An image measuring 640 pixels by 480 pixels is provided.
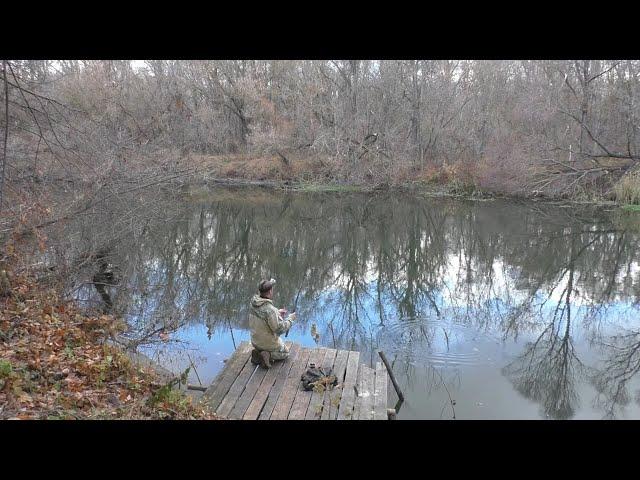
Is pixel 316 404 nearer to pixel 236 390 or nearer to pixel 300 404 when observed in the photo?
pixel 300 404

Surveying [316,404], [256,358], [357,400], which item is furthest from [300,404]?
[256,358]

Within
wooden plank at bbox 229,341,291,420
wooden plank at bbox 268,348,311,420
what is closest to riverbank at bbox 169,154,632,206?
wooden plank at bbox 268,348,311,420

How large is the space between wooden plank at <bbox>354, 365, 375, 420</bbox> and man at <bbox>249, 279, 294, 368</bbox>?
3.75 feet

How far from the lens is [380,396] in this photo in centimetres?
623

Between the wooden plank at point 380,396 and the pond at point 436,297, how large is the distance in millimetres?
788

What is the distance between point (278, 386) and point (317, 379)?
50cm

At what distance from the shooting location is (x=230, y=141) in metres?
38.0

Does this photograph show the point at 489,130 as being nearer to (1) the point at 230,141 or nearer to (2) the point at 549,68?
(2) the point at 549,68

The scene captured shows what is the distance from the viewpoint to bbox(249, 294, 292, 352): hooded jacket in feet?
21.2

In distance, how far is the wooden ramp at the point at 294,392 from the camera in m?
5.64

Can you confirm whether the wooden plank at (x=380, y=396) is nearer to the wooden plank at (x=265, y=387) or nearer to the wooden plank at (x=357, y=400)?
the wooden plank at (x=357, y=400)

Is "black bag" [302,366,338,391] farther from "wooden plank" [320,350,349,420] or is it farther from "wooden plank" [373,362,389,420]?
"wooden plank" [373,362,389,420]

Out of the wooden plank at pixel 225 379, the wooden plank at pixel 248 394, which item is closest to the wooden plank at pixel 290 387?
the wooden plank at pixel 248 394
